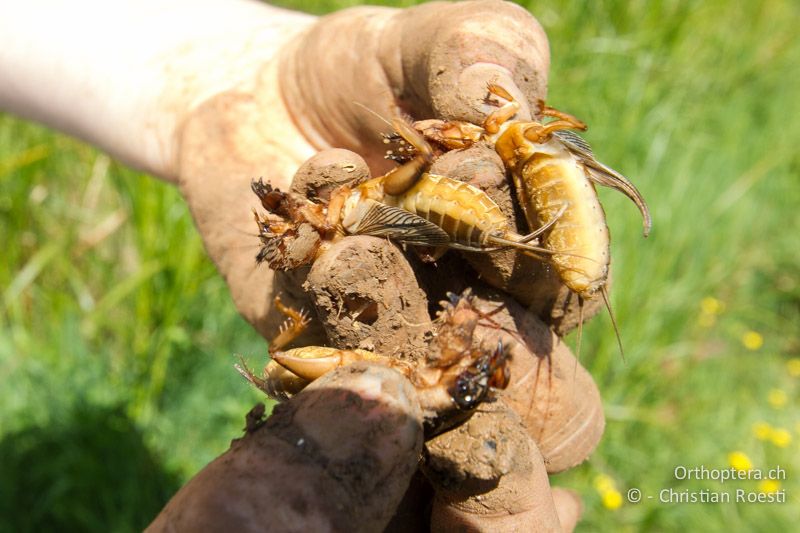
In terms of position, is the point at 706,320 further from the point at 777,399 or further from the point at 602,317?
the point at 602,317

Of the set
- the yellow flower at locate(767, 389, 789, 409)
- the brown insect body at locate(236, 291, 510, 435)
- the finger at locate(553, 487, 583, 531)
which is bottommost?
the yellow flower at locate(767, 389, 789, 409)

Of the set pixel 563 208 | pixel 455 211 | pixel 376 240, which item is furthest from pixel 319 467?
pixel 563 208

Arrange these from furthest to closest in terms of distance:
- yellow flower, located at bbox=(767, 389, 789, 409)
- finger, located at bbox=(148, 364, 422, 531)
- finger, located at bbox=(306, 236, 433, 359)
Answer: yellow flower, located at bbox=(767, 389, 789, 409)
finger, located at bbox=(306, 236, 433, 359)
finger, located at bbox=(148, 364, 422, 531)

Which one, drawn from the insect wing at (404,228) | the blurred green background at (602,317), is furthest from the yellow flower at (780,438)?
the insect wing at (404,228)

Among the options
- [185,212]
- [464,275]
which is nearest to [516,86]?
[464,275]

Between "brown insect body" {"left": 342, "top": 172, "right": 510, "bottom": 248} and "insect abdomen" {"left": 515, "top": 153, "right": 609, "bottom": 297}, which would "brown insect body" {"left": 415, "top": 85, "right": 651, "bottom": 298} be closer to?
"insect abdomen" {"left": 515, "top": 153, "right": 609, "bottom": 297}

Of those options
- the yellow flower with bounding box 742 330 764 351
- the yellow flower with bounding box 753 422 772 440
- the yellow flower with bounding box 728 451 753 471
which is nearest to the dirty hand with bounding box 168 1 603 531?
the yellow flower with bounding box 728 451 753 471
